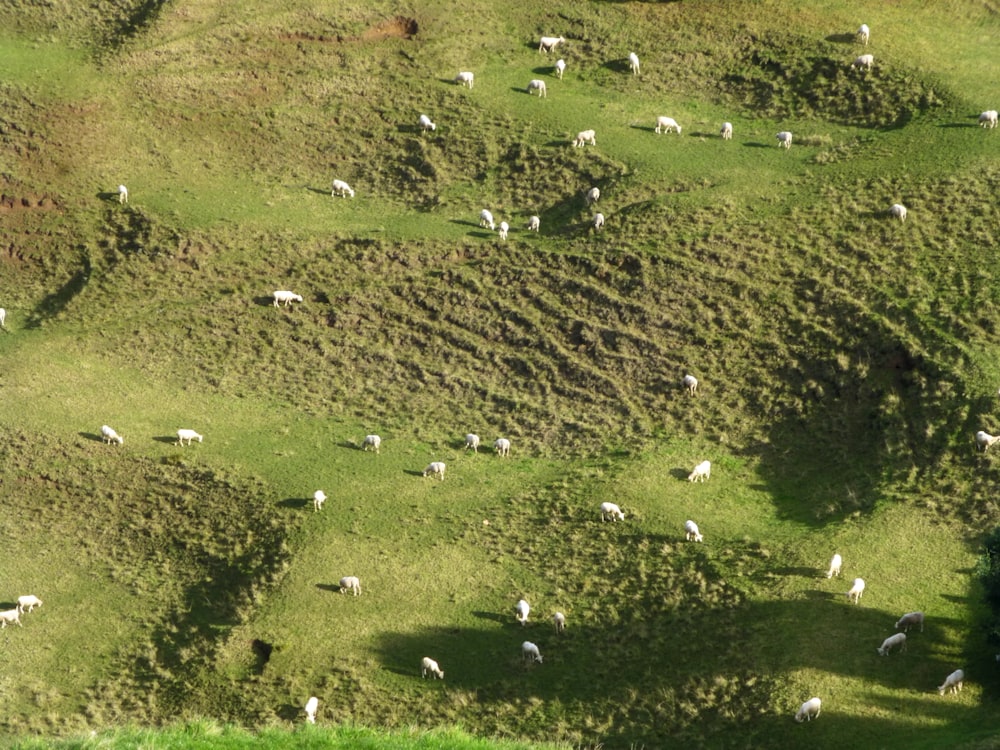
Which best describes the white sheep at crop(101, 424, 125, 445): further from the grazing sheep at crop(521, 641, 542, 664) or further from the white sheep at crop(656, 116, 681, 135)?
the white sheep at crop(656, 116, 681, 135)

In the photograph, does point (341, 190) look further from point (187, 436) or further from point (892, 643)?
point (892, 643)

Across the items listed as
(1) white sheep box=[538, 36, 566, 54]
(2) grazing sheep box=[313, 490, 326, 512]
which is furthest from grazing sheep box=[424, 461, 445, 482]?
(1) white sheep box=[538, 36, 566, 54]

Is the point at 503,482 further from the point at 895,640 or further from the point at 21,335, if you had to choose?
the point at 21,335

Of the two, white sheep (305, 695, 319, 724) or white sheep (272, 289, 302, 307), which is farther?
white sheep (272, 289, 302, 307)

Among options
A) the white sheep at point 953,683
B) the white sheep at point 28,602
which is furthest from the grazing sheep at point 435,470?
the white sheep at point 953,683

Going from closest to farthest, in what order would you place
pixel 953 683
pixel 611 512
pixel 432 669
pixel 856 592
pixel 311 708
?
pixel 953 683 < pixel 311 708 < pixel 432 669 < pixel 856 592 < pixel 611 512

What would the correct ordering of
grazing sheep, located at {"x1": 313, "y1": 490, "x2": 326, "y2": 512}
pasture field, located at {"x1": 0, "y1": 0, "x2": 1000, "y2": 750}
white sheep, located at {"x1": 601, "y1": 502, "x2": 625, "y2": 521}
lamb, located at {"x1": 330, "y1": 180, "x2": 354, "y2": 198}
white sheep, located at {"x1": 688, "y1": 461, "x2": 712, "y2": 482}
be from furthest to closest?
lamb, located at {"x1": 330, "y1": 180, "x2": 354, "y2": 198} < white sheep, located at {"x1": 688, "y1": 461, "x2": 712, "y2": 482} < grazing sheep, located at {"x1": 313, "y1": 490, "x2": 326, "y2": 512} < white sheep, located at {"x1": 601, "y1": 502, "x2": 625, "y2": 521} < pasture field, located at {"x1": 0, "y1": 0, "x2": 1000, "y2": 750}

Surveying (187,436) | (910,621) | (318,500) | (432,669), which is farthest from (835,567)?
(187,436)
